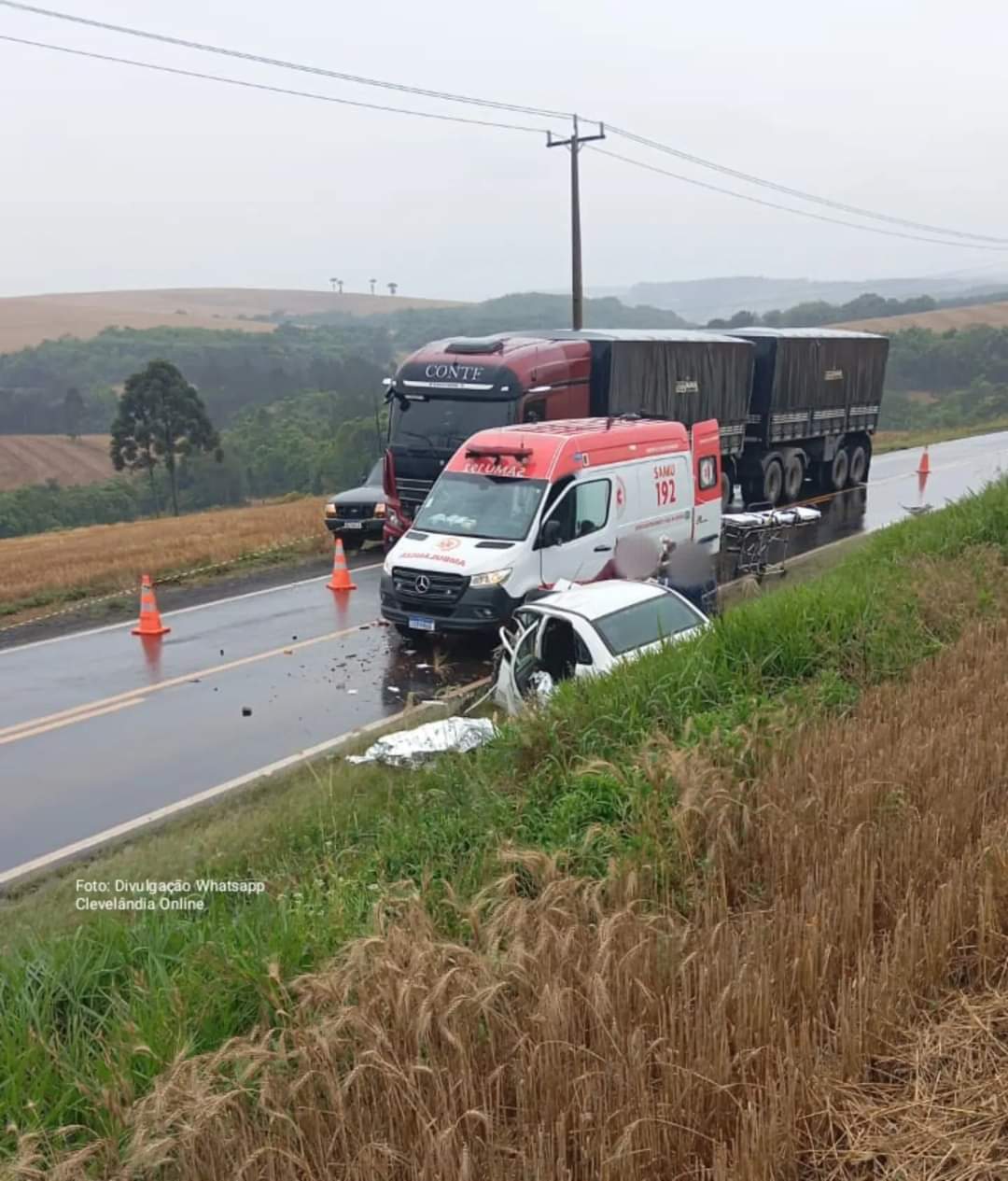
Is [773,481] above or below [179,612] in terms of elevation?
above

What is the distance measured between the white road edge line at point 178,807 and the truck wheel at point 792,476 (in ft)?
48.6

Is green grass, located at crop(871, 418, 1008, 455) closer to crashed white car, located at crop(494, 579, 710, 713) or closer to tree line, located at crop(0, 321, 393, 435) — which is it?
crashed white car, located at crop(494, 579, 710, 713)

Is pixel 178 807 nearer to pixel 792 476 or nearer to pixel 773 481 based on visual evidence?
pixel 773 481

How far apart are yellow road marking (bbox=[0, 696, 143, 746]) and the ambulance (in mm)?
3062

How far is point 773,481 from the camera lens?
22250 millimetres

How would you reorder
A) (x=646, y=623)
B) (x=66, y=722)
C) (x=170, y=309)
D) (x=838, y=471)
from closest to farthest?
1. (x=646, y=623)
2. (x=66, y=722)
3. (x=838, y=471)
4. (x=170, y=309)

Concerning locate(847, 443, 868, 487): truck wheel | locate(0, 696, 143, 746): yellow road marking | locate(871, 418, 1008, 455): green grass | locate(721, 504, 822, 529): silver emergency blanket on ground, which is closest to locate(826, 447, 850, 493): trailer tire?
locate(847, 443, 868, 487): truck wheel

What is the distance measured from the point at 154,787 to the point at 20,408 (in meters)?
107

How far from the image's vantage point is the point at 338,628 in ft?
44.2

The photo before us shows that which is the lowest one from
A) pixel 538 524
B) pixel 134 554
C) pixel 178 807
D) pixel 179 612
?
pixel 134 554

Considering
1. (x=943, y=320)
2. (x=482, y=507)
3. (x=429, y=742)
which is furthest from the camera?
(x=943, y=320)

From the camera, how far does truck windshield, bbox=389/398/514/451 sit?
15.8 metres

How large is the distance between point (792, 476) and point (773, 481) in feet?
3.18

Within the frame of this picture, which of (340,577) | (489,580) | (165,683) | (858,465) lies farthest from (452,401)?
(858,465)
